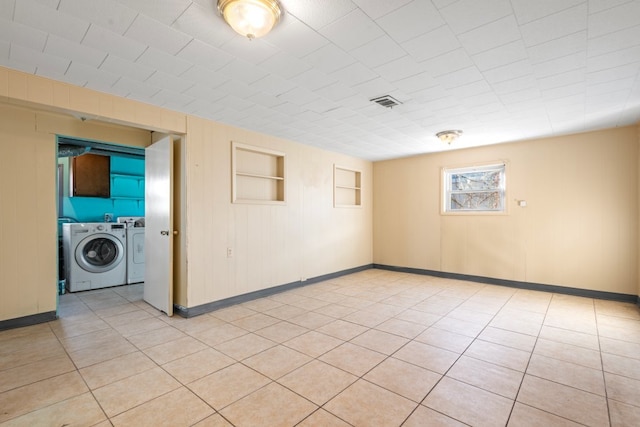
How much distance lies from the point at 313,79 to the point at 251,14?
3.52 feet

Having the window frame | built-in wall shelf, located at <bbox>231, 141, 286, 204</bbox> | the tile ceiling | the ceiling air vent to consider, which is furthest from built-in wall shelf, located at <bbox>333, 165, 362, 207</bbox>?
the ceiling air vent

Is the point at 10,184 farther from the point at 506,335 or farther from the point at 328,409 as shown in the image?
the point at 506,335

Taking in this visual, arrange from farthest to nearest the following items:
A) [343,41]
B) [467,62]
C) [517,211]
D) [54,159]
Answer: [517,211]
[54,159]
[467,62]
[343,41]

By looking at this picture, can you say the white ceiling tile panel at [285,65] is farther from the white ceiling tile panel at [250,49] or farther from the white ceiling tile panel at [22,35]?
the white ceiling tile panel at [22,35]

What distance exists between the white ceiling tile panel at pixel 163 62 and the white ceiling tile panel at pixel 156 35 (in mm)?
96

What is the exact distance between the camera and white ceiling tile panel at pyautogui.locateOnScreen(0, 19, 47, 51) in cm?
191

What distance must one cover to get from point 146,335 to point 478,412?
9.85ft

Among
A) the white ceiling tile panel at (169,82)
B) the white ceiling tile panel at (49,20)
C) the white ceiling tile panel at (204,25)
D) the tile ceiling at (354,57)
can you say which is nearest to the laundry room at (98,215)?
the white ceiling tile panel at (169,82)

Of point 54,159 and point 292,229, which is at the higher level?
point 54,159

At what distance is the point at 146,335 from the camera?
3.04m

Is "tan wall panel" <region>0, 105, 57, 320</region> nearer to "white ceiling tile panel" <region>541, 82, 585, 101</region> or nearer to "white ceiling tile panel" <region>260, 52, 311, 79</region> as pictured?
"white ceiling tile panel" <region>260, 52, 311, 79</region>

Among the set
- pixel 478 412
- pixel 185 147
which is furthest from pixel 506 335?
pixel 185 147

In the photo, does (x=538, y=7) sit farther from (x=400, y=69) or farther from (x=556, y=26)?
(x=400, y=69)

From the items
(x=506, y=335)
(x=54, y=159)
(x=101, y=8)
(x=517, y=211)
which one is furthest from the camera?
(x=517, y=211)
